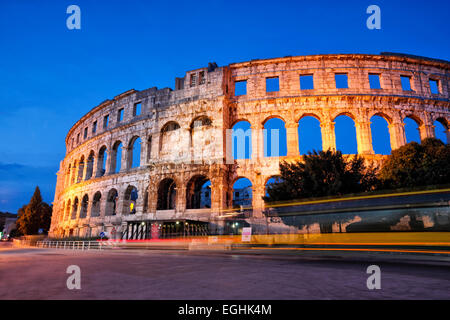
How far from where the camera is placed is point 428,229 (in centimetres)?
896

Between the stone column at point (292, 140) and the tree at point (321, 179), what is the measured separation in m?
5.42

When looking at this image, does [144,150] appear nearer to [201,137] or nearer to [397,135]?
[201,137]

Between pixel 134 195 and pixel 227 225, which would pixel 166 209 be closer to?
pixel 227 225

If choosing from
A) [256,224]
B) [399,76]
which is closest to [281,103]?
[399,76]

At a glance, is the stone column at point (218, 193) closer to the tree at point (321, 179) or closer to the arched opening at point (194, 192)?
the arched opening at point (194, 192)

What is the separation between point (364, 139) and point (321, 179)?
865cm

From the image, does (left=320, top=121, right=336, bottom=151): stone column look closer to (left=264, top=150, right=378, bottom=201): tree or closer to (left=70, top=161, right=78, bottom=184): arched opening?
(left=264, top=150, right=378, bottom=201): tree

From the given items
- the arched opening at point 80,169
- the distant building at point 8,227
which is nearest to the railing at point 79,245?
the arched opening at point 80,169

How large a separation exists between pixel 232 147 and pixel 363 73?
484 inches

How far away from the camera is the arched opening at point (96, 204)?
30.0m

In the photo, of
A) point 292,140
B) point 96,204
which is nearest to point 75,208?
point 96,204

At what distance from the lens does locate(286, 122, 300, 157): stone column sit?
21.5 m

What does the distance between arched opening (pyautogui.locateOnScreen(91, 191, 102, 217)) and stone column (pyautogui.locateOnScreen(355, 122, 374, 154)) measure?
84.5 feet

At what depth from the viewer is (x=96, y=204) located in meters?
30.6
